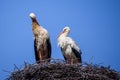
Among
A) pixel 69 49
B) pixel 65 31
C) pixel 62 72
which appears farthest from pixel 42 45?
pixel 62 72

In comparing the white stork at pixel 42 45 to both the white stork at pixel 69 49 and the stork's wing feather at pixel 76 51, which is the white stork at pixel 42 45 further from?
the stork's wing feather at pixel 76 51

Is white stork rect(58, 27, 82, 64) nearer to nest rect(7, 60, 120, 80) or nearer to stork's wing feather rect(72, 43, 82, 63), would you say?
stork's wing feather rect(72, 43, 82, 63)

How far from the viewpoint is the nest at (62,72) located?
9.33m

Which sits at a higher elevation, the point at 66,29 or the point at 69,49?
the point at 66,29

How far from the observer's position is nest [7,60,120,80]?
9.33m

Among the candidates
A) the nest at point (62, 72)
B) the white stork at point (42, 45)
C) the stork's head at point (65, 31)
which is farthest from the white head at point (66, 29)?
the nest at point (62, 72)

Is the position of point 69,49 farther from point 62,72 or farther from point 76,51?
point 62,72

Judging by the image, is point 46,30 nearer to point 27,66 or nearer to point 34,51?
point 34,51

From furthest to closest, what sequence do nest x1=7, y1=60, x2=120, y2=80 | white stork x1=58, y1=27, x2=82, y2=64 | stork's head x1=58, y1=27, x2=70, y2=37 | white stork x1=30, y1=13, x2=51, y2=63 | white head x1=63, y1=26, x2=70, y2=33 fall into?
white head x1=63, y1=26, x2=70, y2=33 < stork's head x1=58, y1=27, x2=70, y2=37 < white stork x1=30, y1=13, x2=51, y2=63 < white stork x1=58, y1=27, x2=82, y2=64 < nest x1=7, y1=60, x2=120, y2=80

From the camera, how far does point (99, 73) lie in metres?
9.52

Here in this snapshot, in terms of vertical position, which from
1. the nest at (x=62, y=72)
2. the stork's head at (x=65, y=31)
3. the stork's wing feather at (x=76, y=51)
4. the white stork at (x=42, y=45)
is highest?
the stork's head at (x=65, y=31)

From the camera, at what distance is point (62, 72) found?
944cm

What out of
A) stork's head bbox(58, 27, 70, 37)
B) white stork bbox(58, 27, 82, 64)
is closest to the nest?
white stork bbox(58, 27, 82, 64)

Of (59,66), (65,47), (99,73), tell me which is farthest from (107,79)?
(65,47)
